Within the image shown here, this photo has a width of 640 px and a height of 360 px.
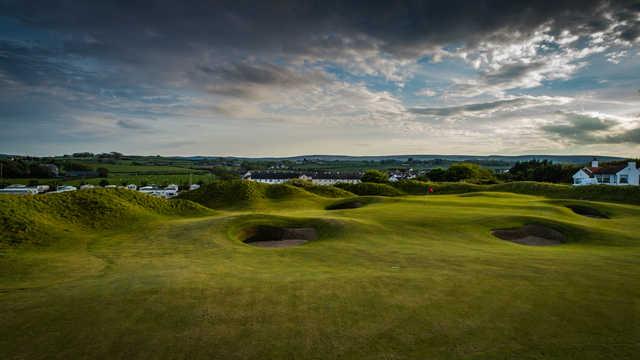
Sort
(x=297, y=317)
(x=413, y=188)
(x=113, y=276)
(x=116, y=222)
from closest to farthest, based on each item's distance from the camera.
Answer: (x=297, y=317) < (x=113, y=276) < (x=116, y=222) < (x=413, y=188)

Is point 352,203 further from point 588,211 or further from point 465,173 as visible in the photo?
point 465,173

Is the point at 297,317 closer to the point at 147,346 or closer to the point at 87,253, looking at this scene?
the point at 147,346

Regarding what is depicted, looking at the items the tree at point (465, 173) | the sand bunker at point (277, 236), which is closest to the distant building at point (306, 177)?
the tree at point (465, 173)

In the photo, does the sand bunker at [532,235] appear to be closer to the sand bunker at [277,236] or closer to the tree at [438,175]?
the sand bunker at [277,236]

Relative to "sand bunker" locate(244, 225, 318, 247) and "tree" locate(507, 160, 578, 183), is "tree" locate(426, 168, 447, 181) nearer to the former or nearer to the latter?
"tree" locate(507, 160, 578, 183)

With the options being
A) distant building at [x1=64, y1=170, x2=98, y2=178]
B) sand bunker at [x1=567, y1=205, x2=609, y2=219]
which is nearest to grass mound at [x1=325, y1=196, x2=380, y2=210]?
sand bunker at [x1=567, y1=205, x2=609, y2=219]

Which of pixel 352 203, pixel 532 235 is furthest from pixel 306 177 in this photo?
pixel 532 235

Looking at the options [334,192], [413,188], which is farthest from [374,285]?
[413,188]
